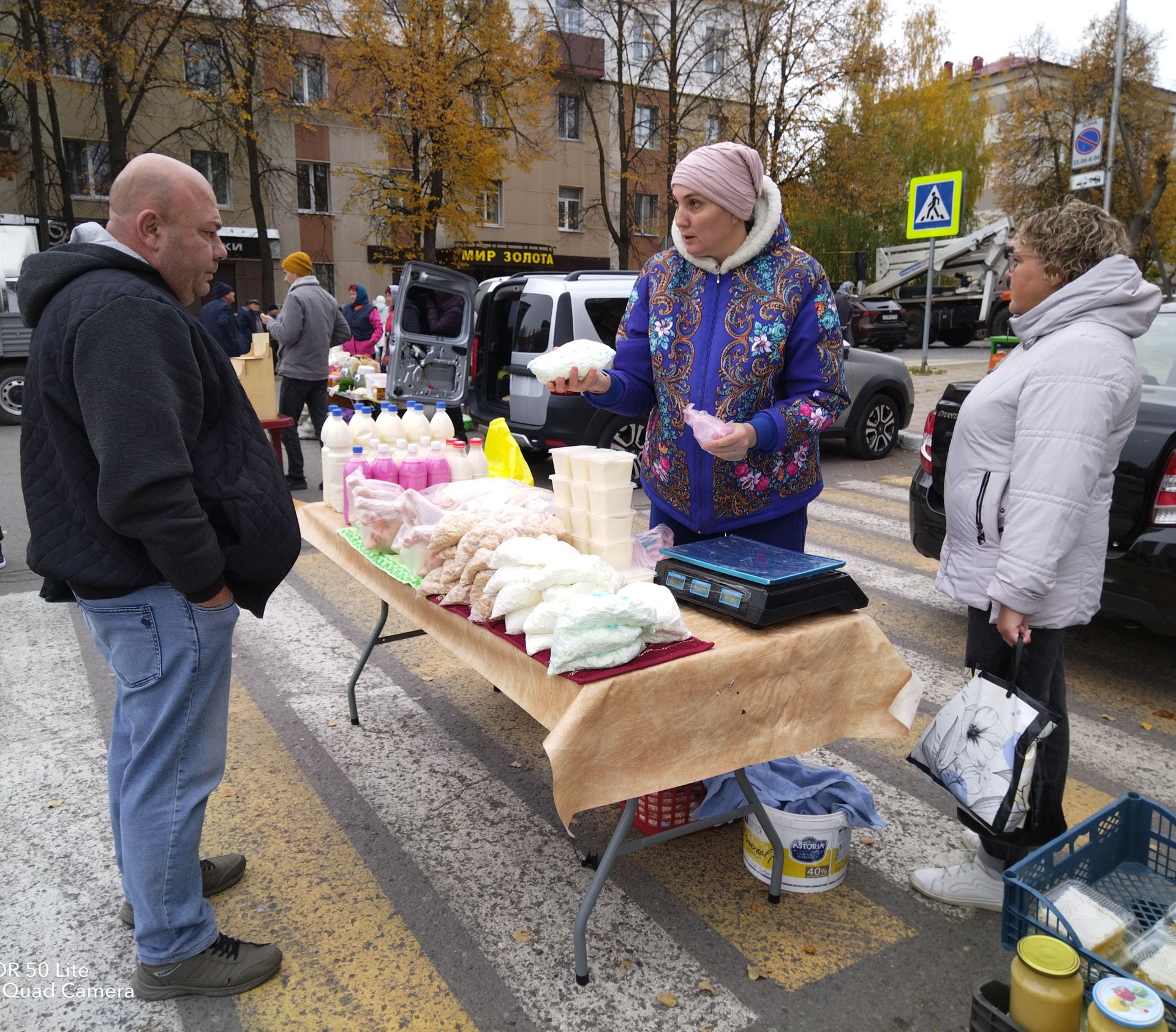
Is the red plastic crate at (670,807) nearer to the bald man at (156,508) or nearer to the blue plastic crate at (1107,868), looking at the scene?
the blue plastic crate at (1107,868)

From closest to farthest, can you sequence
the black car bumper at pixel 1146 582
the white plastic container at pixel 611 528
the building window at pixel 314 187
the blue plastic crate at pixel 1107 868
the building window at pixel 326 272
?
the blue plastic crate at pixel 1107 868, the white plastic container at pixel 611 528, the black car bumper at pixel 1146 582, the building window at pixel 314 187, the building window at pixel 326 272

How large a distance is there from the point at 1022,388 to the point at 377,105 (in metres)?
25.1

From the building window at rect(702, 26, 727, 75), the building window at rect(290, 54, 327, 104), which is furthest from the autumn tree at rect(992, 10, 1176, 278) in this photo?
the building window at rect(290, 54, 327, 104)

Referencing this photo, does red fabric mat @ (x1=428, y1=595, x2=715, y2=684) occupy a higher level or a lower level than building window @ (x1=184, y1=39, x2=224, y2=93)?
lower

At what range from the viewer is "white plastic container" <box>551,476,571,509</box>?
9.62ft

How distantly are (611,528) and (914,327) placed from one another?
89.4 feet

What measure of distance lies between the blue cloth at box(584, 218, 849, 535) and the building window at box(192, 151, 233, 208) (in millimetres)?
27710

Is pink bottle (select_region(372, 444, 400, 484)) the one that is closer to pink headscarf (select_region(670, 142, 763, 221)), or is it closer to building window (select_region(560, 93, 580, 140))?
pink headscarf (select_region(670, 142, 763, 221))

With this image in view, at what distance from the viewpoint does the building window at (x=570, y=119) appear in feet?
114

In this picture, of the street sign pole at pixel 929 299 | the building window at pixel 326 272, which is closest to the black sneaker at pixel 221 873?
the street sign pole at pixel 929 299

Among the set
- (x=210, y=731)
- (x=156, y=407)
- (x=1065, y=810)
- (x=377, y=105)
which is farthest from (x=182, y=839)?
(x=377, y=105)

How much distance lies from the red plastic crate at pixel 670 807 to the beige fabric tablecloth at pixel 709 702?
0.64 metres

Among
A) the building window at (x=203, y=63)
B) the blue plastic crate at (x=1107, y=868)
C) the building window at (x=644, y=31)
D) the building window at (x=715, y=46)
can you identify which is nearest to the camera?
the blue plastic crate at (x=1107, y=868)

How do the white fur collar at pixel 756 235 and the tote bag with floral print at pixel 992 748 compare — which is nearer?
the tote bag with floral print at pixel 992 748
